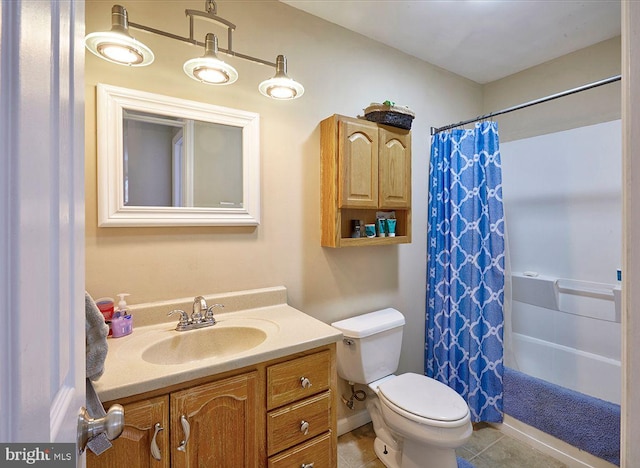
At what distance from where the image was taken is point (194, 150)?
1.41 metres

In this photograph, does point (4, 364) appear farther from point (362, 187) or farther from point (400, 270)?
point (400, 270)

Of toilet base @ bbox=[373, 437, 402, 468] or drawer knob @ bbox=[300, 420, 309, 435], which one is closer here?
drawer knob @ bbox=[300, 420, 309, 435]

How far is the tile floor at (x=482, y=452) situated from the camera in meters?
1.69

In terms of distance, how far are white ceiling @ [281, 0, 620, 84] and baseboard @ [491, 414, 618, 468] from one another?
7.97 ft

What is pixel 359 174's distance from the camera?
67.6 inches

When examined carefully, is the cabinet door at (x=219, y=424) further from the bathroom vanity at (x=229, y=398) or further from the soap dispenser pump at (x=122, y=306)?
the soap dispenser pump at (x=122, y=306)

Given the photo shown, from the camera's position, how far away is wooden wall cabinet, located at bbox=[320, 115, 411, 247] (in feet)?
5.47

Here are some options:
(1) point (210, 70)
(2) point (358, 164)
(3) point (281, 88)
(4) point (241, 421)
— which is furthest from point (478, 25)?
(4) point (241, 421)

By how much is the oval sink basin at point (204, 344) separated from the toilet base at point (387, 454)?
40.8 inches

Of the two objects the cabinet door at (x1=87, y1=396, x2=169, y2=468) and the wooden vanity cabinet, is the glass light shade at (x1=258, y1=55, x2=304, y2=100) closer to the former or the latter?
the wooden vanity cabinet

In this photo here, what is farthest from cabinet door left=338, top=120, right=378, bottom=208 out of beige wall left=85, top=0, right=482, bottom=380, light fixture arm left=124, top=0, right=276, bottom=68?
light fixture arm left=124, top=0, right=276, bottom=68

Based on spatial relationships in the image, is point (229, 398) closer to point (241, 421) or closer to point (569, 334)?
point (241, 421)

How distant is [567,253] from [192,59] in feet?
8.68
